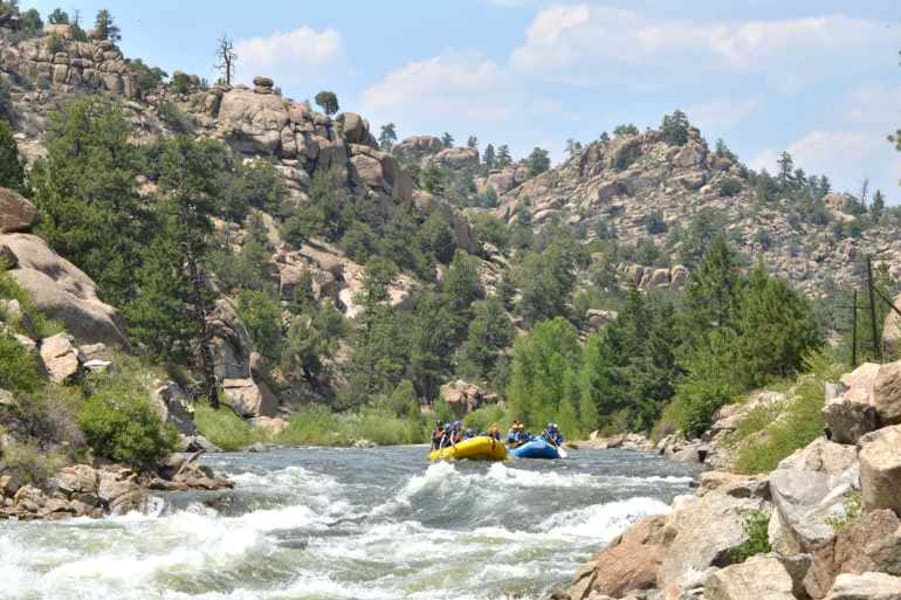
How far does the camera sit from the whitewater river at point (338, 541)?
14336 mm

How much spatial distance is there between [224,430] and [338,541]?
1249 inches

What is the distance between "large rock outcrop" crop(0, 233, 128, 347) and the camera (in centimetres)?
3262

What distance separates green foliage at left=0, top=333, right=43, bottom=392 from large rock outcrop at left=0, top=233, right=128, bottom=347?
23.3ft

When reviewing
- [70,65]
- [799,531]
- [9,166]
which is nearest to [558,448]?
[9,166]

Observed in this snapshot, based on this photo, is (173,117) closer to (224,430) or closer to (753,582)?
(224,430)

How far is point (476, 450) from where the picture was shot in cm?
3794

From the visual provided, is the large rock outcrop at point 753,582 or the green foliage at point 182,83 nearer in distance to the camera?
the large rock outcrop at point 753,582

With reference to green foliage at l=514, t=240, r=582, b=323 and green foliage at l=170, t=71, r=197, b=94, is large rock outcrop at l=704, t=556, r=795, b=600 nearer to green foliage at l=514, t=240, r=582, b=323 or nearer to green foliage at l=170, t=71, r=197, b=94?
green foliage at l=514, t=240, r=582, b=323

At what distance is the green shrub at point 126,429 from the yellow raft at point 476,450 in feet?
44.3

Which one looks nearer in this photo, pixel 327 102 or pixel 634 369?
pixel 634 369

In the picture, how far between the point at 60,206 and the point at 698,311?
126ft

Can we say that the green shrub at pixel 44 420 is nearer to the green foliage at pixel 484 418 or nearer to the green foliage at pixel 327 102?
the green foliage at pixel 484 418

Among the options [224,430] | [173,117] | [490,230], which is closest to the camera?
[224,430]

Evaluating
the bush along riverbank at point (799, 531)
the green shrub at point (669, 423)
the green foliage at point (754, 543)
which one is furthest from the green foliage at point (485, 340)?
the green foliage at point (754, 543)
